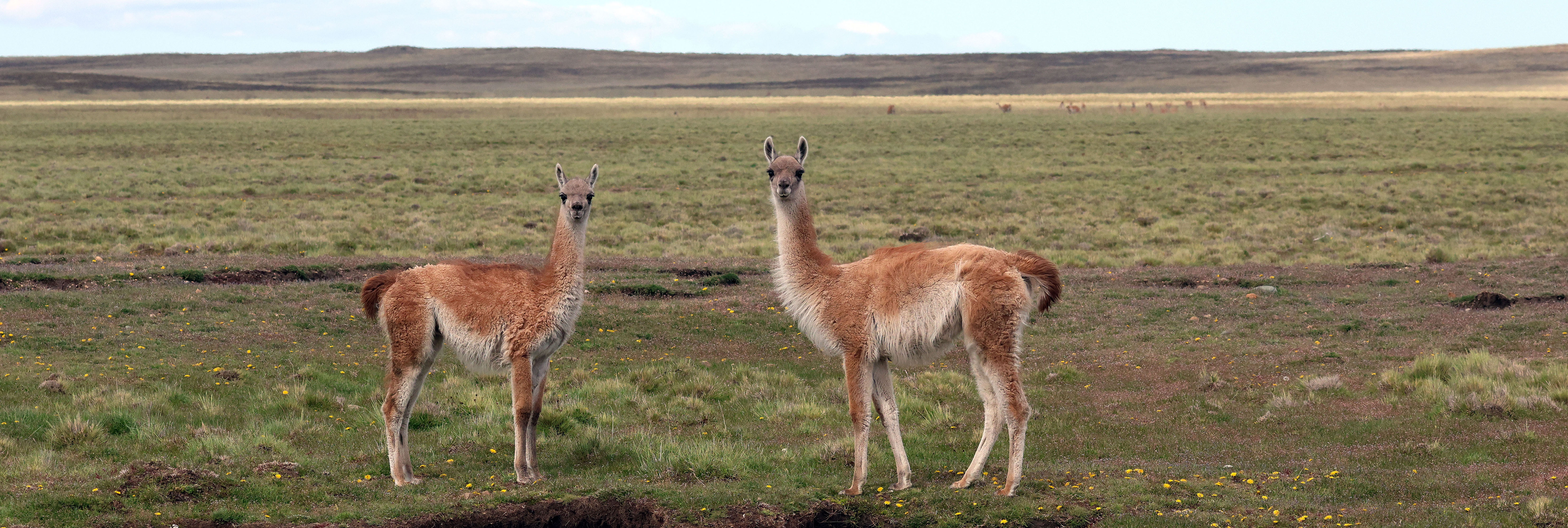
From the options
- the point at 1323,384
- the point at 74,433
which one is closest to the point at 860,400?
the point at 1323,384

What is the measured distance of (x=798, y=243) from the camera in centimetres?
760

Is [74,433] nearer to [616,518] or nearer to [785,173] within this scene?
[616,518]

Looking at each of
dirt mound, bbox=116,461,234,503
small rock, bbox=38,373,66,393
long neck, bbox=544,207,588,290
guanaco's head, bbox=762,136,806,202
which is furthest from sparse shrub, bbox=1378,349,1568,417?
small rock, bbox=38,373,66,393

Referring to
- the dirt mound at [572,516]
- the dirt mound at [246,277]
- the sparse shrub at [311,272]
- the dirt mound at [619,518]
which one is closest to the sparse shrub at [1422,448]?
the dirt mound at [619,518]

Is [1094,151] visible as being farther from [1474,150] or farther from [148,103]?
[148,103]

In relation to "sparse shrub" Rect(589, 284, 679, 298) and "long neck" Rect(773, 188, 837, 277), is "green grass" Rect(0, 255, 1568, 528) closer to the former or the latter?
"sparse shrub" Rect(589, 284, 679, 298)

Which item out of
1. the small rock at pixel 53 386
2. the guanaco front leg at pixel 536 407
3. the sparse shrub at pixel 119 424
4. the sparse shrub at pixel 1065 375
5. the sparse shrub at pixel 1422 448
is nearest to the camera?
the guanaco front leg at pixel 536 407

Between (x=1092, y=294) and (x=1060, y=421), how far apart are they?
748cm

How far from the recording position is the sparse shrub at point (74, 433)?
823 centimetres

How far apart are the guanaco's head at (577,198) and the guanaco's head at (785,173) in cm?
122

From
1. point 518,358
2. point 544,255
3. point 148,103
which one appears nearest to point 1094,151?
point 544,255

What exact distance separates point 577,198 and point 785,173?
1.45 meters

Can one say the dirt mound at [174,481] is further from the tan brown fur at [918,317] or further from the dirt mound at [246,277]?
the dirt mound at [246,277]

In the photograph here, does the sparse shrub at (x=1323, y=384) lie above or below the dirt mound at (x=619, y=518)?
below
